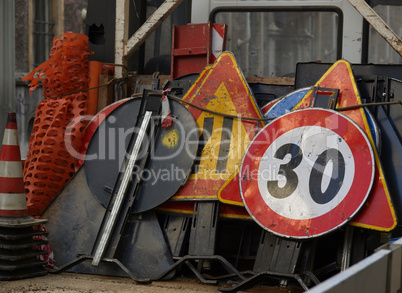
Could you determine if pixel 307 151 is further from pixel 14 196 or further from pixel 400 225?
pixel 14 196

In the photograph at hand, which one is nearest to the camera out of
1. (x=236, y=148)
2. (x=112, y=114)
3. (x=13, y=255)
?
(x=13, y=255)

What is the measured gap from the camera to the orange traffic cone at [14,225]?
4.84m

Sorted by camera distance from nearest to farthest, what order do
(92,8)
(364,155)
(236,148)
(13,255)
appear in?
(364,155) < (13,255) < (236,148) < (92,8)

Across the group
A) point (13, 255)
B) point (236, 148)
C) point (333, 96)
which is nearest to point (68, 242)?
point (13, 255)

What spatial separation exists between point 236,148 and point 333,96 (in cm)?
86

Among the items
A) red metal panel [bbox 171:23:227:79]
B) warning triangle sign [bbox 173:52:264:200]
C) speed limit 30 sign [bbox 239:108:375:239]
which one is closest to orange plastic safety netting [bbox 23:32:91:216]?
red metal panel [bbox 171:23:227:79]

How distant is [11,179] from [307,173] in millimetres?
2226

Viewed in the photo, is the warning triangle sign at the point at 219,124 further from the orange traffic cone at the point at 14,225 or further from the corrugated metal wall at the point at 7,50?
the corrugated metal wall at the point at 7,50

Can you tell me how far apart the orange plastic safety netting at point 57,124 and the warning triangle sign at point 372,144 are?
2.13 meters

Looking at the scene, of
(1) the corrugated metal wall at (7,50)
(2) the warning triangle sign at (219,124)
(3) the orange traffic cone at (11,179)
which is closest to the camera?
(3) the orange traffic cone at (11,179)

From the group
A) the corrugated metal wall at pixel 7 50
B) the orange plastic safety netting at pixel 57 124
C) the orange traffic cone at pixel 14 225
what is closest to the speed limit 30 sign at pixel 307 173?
the orange traffic cone at pixel 14 225

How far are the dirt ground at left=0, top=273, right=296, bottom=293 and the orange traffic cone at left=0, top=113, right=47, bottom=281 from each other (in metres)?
0.11

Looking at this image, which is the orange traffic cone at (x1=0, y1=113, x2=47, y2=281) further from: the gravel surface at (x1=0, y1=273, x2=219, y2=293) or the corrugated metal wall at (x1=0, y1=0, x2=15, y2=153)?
the corrugated metal wall at (x1=0, y1=0, x2=15, y2=153)

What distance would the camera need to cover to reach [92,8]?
24.0ft
